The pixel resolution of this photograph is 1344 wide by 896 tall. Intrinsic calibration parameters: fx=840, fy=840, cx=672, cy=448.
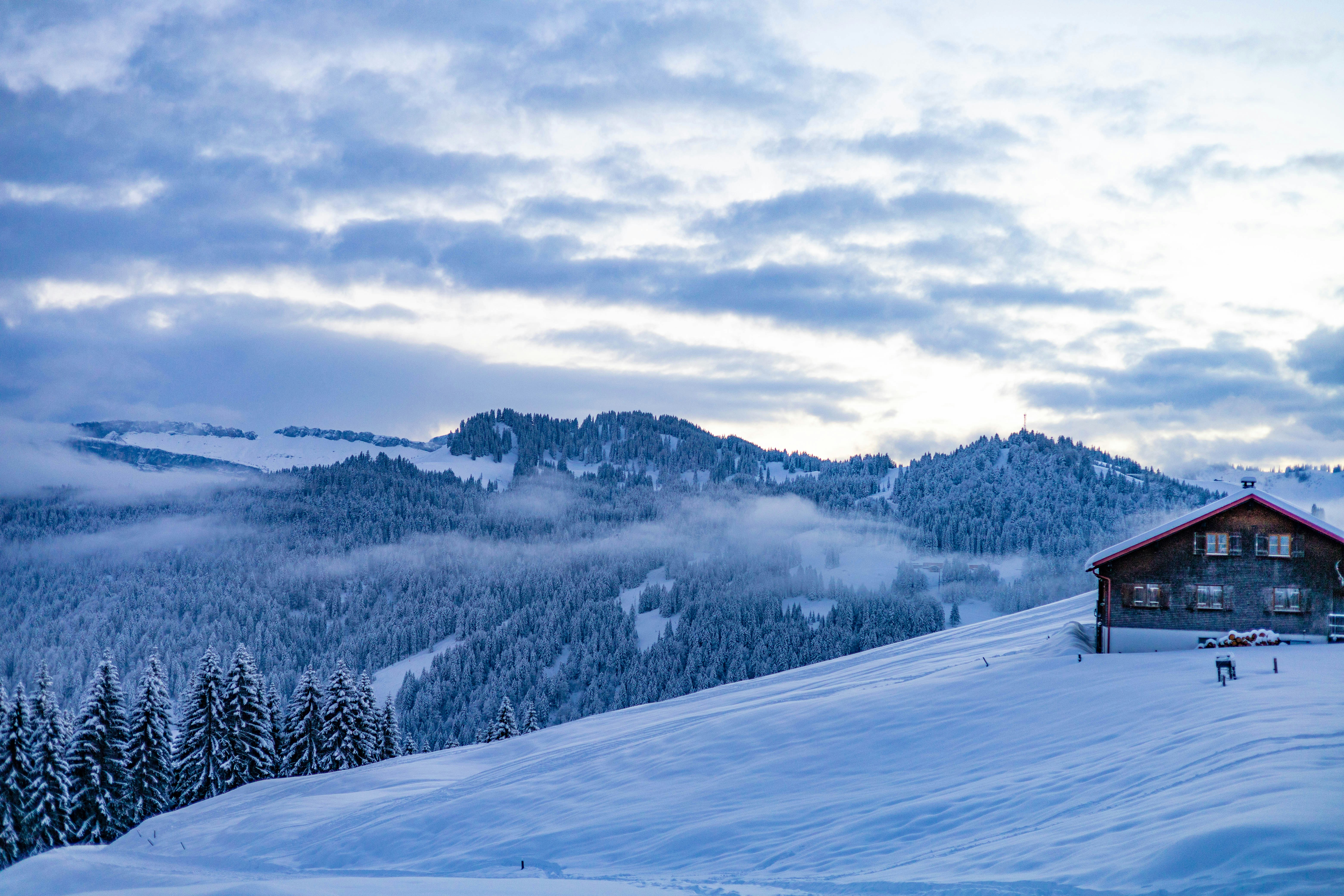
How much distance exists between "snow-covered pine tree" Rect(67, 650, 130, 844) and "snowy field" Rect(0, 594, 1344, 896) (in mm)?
13857

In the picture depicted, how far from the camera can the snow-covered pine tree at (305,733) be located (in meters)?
52.2

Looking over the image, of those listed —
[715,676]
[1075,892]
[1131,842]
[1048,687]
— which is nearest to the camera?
[1075,892]

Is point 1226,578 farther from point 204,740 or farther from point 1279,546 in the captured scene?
point 204,740

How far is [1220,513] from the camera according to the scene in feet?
104

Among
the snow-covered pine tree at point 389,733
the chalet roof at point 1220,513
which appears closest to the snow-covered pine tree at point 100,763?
the snow-covered pine tree at point 389,733

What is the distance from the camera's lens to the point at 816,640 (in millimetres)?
157750

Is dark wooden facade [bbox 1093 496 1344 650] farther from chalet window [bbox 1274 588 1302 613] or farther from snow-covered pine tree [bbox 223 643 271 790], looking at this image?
snow-covered pine tree [bbox 223 643 271 790]

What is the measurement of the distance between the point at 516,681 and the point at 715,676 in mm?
40781

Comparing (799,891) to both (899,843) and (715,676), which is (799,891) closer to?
(899,843)

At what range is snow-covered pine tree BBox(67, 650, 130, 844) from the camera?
142 feet

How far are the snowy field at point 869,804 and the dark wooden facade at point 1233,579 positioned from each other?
2.94 metres

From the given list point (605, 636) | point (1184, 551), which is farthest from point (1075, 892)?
point (605, 636)

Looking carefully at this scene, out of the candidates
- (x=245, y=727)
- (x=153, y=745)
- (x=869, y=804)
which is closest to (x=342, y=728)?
(x=245, y=727)

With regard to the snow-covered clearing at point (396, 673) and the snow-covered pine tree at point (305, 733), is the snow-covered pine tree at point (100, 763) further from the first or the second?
the snow-covered clearing at point (396, 673)
